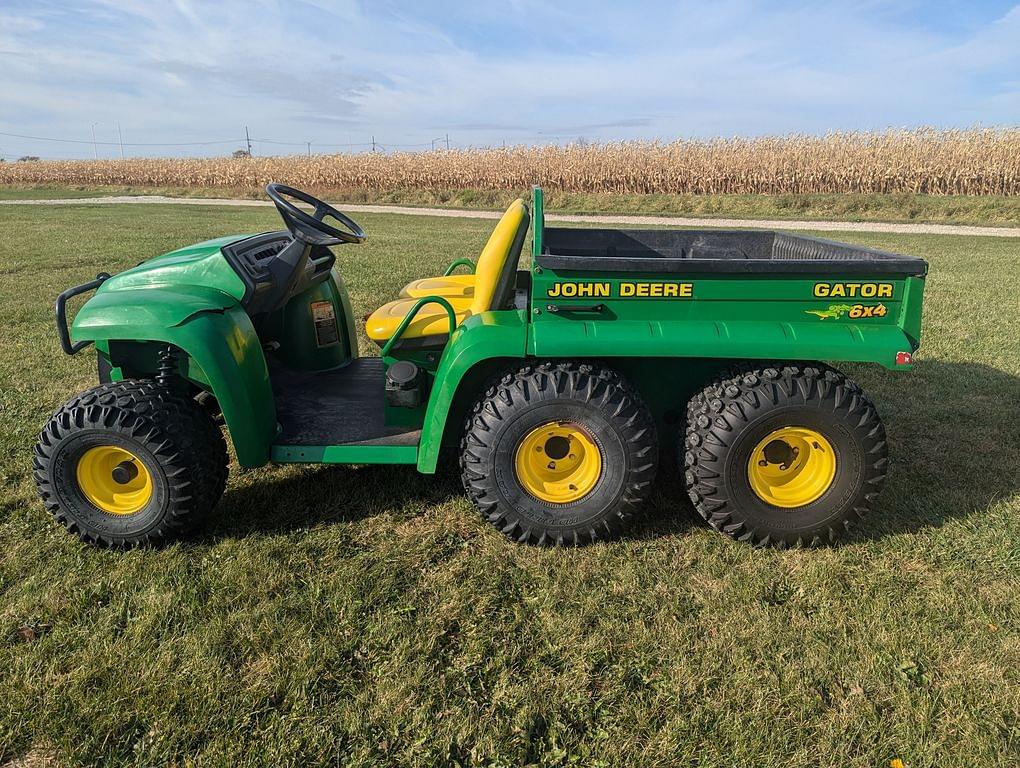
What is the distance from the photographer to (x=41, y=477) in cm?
279

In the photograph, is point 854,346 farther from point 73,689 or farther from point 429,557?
point 73,689

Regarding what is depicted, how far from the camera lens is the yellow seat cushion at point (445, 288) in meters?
3.90

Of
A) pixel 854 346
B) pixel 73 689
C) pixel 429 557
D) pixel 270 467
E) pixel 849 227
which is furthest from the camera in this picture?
pixel 849 227

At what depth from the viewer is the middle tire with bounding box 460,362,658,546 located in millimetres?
2762

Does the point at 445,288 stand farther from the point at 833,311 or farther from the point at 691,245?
the point at 833,311

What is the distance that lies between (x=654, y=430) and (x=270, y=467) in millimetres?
2018

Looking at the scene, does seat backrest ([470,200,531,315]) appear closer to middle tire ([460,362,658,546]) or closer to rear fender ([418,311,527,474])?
rear fender ([418,311,527,474])

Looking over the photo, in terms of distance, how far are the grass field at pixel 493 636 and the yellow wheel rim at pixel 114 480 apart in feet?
0.68

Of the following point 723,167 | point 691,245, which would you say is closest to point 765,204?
point 723,167

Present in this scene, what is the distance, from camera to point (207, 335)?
2707 mm

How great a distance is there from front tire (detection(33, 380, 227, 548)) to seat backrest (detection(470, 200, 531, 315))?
1.33m

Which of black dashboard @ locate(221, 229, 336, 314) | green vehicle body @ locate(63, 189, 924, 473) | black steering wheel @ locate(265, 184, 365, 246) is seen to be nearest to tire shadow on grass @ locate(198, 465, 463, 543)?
green vehicle body @ locate(63, 189, 924, 473)

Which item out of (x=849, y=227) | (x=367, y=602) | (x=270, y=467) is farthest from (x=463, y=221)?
(x=367, y=602)

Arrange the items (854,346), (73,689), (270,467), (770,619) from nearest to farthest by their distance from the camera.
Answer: (73,689)
(770,619)
(854,346)
(270,467)
